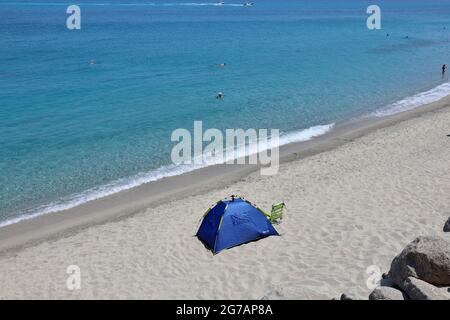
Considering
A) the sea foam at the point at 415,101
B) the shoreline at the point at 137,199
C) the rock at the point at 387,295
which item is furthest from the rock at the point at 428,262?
the sea foam at the point at 415,101

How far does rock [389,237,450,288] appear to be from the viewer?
8.43 metres

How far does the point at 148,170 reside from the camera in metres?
21.8

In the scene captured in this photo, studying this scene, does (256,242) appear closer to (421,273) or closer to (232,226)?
(232,226)

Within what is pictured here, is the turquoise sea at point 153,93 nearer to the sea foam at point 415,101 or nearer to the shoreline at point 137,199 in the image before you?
the sea foam at point 415,101

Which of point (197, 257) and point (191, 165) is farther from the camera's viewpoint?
point (191, 165)

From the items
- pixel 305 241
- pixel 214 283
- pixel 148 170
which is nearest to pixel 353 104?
pixel 148 170

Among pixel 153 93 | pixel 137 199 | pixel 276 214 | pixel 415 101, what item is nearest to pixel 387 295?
pixel 276 214

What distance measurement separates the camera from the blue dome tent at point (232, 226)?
13359mm

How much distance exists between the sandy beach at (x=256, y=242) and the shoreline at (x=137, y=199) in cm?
7

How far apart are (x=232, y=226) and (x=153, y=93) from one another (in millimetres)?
24871

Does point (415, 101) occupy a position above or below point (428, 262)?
below

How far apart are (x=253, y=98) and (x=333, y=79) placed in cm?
1061

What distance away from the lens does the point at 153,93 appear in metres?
36.7
